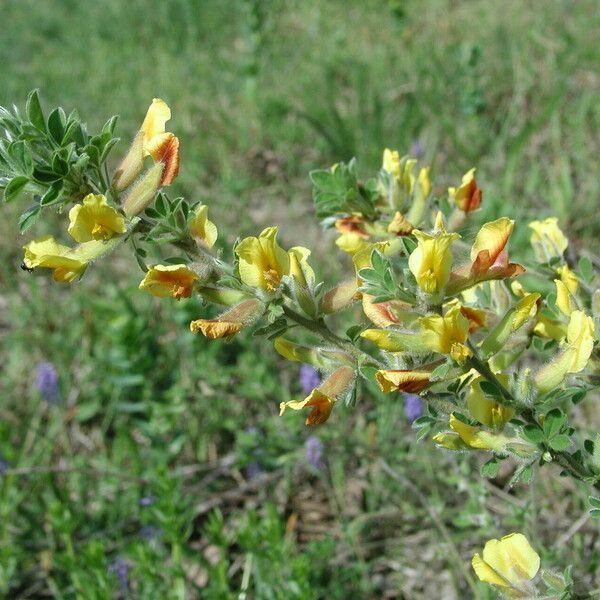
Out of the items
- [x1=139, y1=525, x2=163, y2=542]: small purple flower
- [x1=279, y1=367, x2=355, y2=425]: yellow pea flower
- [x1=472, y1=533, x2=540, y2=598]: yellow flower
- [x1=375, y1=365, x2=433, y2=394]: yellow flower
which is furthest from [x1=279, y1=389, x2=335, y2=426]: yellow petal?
[x1=139, y1=525, x2=163, y2=542]: small purple flower

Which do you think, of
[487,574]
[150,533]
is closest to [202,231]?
[487,574]

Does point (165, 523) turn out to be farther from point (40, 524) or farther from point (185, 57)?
point (185, 57)

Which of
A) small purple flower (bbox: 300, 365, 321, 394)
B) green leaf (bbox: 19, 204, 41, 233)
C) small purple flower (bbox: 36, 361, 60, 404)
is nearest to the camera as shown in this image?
green leaf (bbox: 19, 204, 41, 233)

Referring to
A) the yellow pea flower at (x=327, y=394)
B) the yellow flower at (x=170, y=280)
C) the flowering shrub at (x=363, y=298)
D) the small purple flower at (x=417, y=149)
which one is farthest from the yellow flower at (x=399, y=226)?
the small purple flower at (x=417, y=149)

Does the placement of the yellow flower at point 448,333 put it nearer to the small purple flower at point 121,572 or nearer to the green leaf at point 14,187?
the green leaf at point 14,187

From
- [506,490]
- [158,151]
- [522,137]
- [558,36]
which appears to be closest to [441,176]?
[522,137]

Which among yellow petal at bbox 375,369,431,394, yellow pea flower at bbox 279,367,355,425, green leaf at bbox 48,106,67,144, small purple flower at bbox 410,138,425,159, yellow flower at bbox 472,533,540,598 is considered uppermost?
green leaf at bbox 48,106,67,144

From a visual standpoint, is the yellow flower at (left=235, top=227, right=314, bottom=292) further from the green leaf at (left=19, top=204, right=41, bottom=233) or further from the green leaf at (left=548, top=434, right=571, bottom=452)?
the green leaf at (left=548, top=434, right=571, bottom=452)

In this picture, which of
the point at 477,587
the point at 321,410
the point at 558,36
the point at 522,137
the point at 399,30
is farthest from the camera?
the point at 399,30
